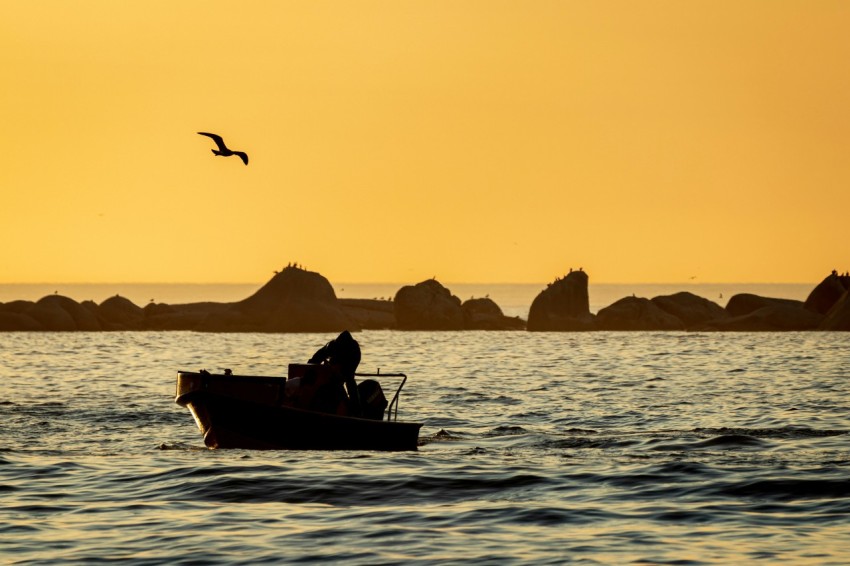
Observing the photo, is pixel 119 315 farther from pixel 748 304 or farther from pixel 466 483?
pixel 466 483

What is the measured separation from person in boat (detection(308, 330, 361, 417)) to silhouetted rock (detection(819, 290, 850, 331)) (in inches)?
3677

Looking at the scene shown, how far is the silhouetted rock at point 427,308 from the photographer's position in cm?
13225

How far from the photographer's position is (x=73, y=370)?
63.7m

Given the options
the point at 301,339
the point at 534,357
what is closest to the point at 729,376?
the point at 534,357

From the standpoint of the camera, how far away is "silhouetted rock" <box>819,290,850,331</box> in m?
116

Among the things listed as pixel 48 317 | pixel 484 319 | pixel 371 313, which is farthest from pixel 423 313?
pixel 48 317

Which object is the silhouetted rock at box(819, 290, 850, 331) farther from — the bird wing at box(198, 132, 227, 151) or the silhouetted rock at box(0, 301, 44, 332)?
the bird wing at box(198, 132, 227, 151)

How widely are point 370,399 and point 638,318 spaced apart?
3961 inches

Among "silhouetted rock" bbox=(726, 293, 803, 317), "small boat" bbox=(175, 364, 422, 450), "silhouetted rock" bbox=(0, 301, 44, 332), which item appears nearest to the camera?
"small boat" bbox=(175, 364, 422, 450)

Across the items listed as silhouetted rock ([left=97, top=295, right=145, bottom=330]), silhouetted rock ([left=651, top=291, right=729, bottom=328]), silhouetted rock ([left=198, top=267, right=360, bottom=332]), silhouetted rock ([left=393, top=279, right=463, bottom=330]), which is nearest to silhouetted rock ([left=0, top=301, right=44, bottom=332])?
silhouetted rock ([left=97, top=295, right=145, bottom=330])

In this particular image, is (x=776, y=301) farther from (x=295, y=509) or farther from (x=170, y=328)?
(x=295, y=509)

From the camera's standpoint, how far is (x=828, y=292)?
125188mm

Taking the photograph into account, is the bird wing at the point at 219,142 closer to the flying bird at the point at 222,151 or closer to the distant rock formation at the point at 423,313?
the flying bird at the point at 222,151

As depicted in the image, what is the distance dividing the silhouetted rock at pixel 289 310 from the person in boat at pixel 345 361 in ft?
319
